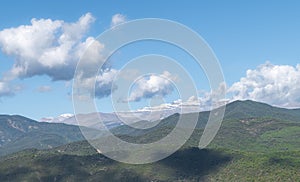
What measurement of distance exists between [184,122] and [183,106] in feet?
6.87

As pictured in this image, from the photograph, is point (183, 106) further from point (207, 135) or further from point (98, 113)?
point (98, 113)

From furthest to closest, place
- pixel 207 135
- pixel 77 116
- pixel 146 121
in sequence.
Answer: pixel 146 121, pixel 207 135, pixel 77 116

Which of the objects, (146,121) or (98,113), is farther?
(146,121)

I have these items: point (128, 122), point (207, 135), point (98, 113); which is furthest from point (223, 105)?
point (98, 113)

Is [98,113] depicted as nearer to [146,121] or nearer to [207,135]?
[207,135]

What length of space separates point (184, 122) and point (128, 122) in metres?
6.76

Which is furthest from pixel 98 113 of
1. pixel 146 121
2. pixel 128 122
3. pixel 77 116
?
pixel 146 121

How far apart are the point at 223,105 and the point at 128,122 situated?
11.5m

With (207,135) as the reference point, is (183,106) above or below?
above

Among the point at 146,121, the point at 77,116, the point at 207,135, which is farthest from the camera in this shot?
the point at 146,121

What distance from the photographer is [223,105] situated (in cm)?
4947

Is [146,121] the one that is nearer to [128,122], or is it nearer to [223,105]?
[128,122]

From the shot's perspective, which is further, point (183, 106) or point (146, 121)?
point (146, 121)

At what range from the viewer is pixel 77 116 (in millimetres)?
42781
